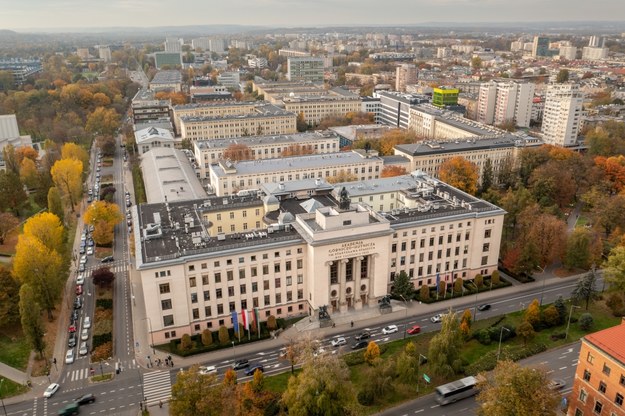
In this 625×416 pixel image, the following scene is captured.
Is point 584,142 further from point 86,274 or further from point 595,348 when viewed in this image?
point 86,274

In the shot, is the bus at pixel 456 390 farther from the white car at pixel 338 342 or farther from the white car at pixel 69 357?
the white car at pixel 69 357

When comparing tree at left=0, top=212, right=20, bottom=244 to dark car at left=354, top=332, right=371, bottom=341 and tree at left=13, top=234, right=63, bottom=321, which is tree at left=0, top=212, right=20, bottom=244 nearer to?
tree at left=13, top=234, right=63, bottom=321

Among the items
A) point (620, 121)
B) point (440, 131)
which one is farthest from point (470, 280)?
point (620, 121)

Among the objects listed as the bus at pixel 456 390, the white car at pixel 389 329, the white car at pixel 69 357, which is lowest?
the white car at pixel 69 357

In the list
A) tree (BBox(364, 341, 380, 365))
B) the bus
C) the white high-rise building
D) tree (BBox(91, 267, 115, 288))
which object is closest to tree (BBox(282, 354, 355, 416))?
tree (BBox(364, 341, 380, 365))

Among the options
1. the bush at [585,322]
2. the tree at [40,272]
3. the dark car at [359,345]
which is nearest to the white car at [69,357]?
the tree at [40,272]
